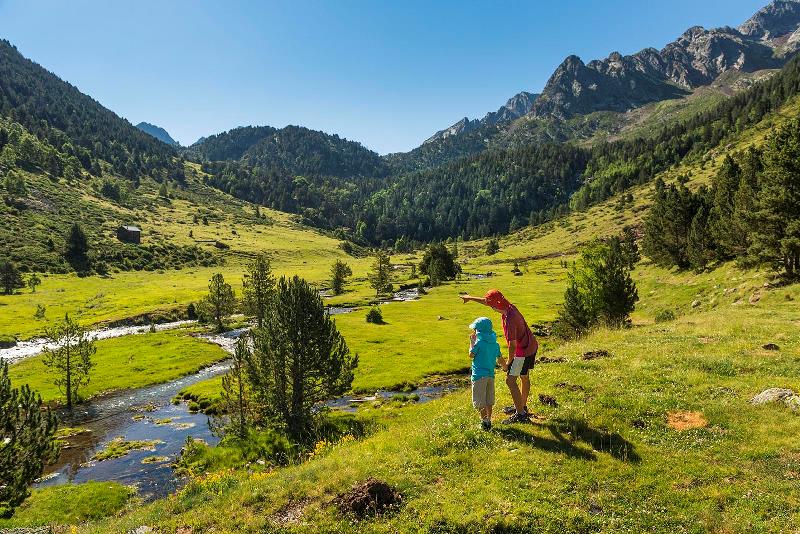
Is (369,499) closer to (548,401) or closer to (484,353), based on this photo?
(484,353)

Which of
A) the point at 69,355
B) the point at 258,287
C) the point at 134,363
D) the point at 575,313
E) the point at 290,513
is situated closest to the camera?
the point at 290,513

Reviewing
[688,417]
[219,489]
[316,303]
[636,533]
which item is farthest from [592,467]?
[316,303]

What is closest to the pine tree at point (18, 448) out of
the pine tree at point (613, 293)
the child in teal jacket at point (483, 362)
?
the child in teal jacket at point (483, 362)

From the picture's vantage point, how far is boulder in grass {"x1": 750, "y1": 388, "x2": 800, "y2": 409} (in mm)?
15719

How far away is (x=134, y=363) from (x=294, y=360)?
5081 cm

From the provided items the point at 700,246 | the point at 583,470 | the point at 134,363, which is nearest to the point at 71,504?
the point at 583,470

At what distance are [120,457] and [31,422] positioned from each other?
22.3 metres

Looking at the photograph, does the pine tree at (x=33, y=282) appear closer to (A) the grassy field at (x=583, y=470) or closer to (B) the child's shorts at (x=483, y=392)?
(A) the grassy field at (x=583, y=470)

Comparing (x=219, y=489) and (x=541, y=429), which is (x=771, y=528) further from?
(x=219, y=489)

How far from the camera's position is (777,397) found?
16188mm

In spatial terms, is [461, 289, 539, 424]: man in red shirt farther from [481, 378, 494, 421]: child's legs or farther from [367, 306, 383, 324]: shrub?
[367, 306, 383, 324]: shrub

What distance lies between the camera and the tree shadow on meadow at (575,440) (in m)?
13.5

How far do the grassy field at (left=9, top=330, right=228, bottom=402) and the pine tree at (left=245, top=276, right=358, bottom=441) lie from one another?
124 ft

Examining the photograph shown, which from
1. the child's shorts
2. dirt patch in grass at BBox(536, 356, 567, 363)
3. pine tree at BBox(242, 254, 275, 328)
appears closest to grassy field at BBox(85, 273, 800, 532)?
the child's shorts
